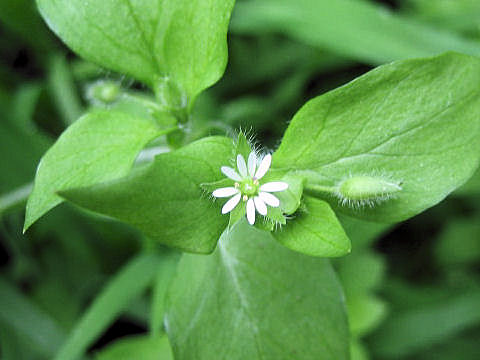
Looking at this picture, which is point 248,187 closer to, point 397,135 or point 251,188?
point 251,188

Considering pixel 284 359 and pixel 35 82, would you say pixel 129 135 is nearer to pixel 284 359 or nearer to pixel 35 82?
pixel 284 359

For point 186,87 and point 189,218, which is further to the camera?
point 186,87

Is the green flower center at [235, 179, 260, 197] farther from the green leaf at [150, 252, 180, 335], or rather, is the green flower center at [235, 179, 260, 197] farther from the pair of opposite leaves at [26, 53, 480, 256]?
the green leaf at [150, 252, 180, 335]

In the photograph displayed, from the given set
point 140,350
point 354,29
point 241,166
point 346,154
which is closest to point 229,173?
point 241,166

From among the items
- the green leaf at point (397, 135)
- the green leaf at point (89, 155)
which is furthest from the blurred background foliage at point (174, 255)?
the green leaf at point (397, 135)

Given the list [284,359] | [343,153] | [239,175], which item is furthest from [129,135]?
[284,359]

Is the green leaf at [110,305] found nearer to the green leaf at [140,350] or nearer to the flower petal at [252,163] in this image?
the green leaf at [140,350]

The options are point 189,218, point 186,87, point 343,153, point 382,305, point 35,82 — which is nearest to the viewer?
point 189,218
